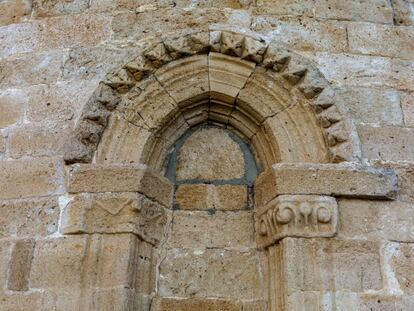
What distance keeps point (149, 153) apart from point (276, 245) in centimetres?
105

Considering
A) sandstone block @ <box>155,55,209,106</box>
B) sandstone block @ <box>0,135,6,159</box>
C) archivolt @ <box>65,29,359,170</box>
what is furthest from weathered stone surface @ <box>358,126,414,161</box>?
sandstone block @ <box>0,135,6,159</box>

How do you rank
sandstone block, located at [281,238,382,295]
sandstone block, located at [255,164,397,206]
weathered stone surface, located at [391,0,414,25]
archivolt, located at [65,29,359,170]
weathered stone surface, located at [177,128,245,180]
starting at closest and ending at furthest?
1. sandstone block, located at [281,238,382,295]
2. sandstone block, located at [255,164,397,206]
3. archivolt, located at [65,29,359,170]
4. weathered stone surface, located at [177,128,245,180]
5. weathered stone surface, located at [391,0,414,25]

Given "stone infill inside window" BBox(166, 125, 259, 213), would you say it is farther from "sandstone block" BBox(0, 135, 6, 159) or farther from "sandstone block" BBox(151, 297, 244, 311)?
"sandstone block" BBox(0, 135, 6, 159)

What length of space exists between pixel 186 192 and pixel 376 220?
1.28m

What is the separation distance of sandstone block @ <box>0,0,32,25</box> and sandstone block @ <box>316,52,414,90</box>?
2.32 metres

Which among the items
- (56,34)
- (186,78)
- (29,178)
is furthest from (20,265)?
(56,34)

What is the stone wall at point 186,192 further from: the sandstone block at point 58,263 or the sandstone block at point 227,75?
the sandstone block at point 227,75

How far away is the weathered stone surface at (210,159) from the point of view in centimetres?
375

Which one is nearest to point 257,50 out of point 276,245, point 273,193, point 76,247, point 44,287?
point 273,193

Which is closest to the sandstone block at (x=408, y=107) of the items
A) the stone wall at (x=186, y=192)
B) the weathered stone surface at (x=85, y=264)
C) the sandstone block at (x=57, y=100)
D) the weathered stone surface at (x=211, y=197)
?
the stone wall at (x=186, y=192)

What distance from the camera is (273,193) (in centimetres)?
334

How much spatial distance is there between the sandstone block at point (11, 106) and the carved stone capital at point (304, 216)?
Result: 1.94 meters

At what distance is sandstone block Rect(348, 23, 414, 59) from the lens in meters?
3.81

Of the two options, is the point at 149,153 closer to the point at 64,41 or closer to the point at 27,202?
the point at 27,202
